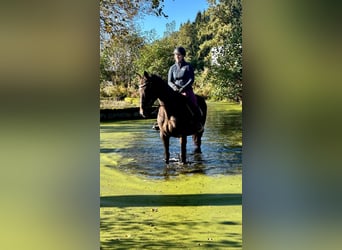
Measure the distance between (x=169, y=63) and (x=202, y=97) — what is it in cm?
24

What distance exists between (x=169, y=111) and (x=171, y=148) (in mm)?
188

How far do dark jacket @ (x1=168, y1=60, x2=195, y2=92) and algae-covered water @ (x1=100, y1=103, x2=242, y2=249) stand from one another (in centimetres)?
18

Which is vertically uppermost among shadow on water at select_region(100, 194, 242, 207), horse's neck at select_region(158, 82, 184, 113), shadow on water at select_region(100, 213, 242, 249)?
horse's neck at select_region(158, 82, 184, 113)

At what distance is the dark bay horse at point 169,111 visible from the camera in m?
2.00

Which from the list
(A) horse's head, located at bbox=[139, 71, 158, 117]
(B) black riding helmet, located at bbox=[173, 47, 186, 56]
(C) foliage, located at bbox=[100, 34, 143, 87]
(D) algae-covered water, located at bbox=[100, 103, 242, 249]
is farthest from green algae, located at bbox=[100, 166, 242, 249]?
(B) black riding helmet, located at bbox=[173, 47, 186, 56]

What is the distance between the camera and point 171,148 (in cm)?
203

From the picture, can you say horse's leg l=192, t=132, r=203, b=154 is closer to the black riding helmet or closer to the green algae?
the green algae

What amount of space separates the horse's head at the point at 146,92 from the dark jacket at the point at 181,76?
93mm

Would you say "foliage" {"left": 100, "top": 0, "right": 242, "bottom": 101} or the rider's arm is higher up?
"foliage" {"left": 100, "top": 0, "right": 242, "bottom": 101}

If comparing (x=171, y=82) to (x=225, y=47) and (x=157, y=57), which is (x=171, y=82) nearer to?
(x=157, y=57)

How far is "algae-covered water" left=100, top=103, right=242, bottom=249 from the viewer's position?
1960 mm
